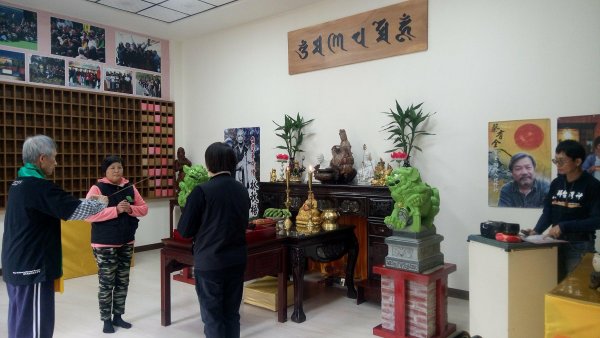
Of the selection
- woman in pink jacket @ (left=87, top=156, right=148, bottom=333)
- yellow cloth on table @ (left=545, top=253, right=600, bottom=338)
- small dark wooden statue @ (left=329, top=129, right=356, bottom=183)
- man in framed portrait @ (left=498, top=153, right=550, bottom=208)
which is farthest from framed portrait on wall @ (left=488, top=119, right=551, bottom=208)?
woman in pink jacket @ (left=87, top=156, right=148, bottom=333)

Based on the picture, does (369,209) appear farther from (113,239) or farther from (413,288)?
(113,239)

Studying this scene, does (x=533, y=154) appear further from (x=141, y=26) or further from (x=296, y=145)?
(x=141, y=26)

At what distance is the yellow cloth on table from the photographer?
144cm

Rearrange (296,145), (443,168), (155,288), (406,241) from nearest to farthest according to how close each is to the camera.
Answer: (406,241)
(443,168)
(155,288)
(296,145)

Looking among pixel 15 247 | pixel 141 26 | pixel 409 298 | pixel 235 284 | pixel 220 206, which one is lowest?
pixel 409 298

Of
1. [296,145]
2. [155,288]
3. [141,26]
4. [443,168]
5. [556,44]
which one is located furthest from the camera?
[141,26]

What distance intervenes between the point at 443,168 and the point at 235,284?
261 centimetres

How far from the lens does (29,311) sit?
249 cm

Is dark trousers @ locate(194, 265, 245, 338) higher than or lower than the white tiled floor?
higher

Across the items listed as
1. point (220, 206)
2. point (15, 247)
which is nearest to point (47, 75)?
point (15, 247)

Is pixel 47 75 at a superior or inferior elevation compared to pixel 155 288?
superior

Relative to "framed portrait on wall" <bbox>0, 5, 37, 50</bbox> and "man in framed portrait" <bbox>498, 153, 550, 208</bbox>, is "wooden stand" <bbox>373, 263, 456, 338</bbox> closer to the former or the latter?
"man in framed portrait" <bbox>498, 153, 550, 208</bbox>

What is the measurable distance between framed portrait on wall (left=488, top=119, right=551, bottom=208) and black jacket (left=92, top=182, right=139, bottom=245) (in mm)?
3212

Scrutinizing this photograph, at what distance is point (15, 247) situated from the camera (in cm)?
247
